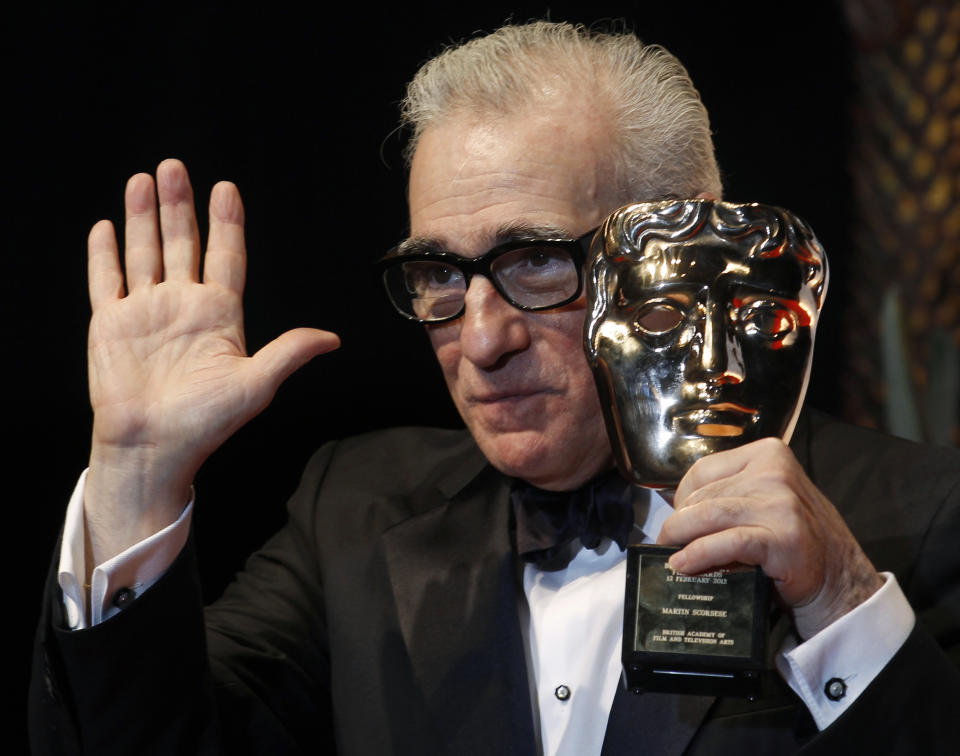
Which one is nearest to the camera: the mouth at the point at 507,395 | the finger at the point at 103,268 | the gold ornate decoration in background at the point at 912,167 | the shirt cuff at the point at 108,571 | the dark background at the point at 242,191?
the shirt cuff at the point at 108,571

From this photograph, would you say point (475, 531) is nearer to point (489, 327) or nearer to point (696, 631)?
point (489, 327)

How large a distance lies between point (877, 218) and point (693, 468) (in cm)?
304

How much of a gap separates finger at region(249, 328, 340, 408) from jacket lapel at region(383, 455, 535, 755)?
1.59ft

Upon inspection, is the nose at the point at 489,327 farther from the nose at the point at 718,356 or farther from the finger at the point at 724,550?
the finger at the point at 724,550

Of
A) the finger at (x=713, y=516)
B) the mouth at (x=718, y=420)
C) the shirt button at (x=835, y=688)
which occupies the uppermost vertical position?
the mouth at (x=718, y=420)

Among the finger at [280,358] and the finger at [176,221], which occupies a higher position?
the finger at [176,221]

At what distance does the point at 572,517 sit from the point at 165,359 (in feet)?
2.18

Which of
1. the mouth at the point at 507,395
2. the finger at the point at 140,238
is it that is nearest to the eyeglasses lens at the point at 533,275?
the mouth at the point at 507,395

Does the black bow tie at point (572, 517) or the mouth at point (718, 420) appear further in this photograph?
the black bow tie at point (572, 517)

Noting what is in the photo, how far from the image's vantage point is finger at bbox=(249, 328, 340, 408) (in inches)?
60.9

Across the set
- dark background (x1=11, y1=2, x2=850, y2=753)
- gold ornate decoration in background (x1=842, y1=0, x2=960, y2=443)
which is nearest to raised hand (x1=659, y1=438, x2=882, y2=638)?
dark background (x1=11, y1=2, x2=850, y2=753)

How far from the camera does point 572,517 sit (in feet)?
5.89

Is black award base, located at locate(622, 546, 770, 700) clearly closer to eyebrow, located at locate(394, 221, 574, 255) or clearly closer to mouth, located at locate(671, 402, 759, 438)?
mouth, located at locate(671, 402, 759, 438)

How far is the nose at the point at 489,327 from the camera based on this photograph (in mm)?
1706
